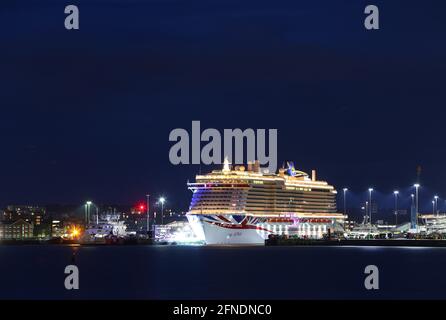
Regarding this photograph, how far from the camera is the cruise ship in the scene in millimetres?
155125

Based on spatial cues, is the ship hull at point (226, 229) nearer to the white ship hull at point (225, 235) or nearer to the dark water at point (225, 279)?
the white ship hull at point (225, 235)

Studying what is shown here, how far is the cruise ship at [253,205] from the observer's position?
509ft

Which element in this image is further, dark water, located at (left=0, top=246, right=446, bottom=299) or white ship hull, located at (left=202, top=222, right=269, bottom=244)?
white ship hull, located at (left=202, top=222, right=269, bottom=244)

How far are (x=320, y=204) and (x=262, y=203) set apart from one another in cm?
2510

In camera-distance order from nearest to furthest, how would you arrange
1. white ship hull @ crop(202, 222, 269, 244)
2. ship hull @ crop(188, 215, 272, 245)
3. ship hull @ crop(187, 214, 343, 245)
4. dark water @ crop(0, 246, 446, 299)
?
dark water @ crop(0, 246, 446, 299)
white ship hull @ crop(202, 222, 269, 244)
ship hull @ crop(188, 215, 272, 245)
ship hull @ crop(187, 214, 343, 245)

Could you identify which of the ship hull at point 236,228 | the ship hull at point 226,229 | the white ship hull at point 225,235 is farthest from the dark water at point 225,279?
the ship hull at point 236,228

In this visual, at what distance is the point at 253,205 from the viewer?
162 m

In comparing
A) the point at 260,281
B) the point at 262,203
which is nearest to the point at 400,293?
the point at 260,281

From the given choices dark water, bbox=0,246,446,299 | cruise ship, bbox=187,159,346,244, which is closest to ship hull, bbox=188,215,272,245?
cruise ship, bbox=187,159,346,244

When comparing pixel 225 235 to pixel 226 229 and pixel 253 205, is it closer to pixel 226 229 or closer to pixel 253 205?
pixel 226 229

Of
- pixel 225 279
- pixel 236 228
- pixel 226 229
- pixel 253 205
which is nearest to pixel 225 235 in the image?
pixel 226 229

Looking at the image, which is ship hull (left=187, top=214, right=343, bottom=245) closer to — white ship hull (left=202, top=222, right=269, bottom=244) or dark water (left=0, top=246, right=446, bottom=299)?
white ship hull (left=202, top=222, right=269, bottom=244)

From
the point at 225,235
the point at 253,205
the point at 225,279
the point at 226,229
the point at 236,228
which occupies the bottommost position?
the point at 225,279
